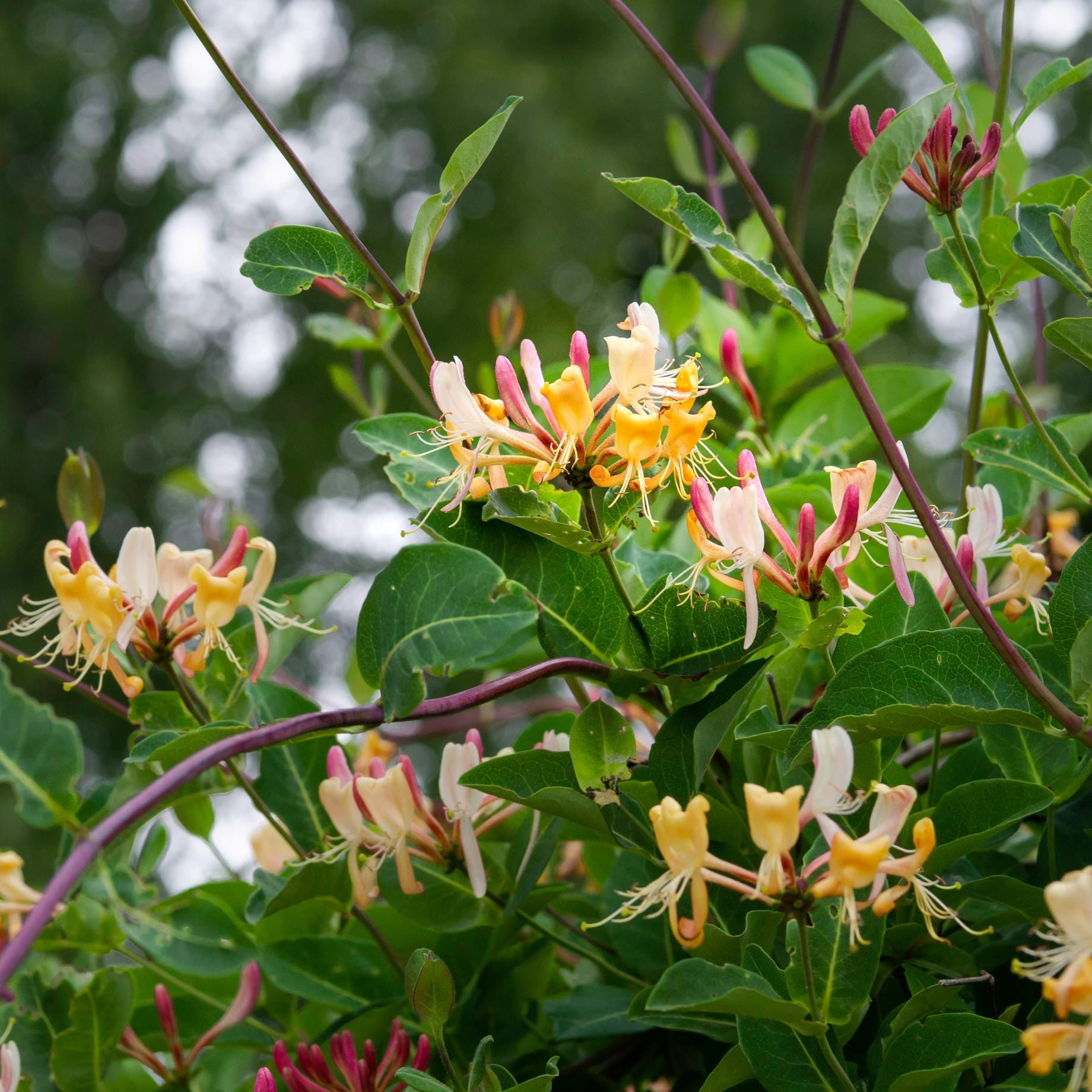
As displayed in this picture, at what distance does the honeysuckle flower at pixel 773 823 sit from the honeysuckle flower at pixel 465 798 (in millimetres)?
156

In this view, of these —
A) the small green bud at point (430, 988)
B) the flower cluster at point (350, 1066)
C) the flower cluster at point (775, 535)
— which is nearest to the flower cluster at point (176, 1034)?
the flower cluster at point (350, 1066)

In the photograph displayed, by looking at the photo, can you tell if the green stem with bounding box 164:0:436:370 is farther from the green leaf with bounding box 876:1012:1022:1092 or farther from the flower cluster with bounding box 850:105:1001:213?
the green leaf with bounding box 876:1012:1022:1092

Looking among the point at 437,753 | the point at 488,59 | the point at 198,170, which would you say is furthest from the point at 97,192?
the point at 437,753

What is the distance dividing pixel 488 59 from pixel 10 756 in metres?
4.73

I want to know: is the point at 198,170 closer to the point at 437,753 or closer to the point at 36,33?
the point at 36,33

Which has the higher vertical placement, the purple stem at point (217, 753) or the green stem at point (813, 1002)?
the purple stem at point (217, 753)

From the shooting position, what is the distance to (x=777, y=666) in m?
0.47

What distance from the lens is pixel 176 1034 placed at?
0.57 m

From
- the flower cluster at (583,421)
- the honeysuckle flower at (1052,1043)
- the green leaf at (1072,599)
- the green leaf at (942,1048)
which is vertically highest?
the flower cluster at (583,421)

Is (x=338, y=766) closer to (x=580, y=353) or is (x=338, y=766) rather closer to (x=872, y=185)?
(x=580, y=353)

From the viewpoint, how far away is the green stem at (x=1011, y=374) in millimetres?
437

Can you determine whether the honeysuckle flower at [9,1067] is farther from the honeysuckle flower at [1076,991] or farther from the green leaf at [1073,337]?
the green leaf at [1073,337]

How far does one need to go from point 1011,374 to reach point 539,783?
0.81 ft

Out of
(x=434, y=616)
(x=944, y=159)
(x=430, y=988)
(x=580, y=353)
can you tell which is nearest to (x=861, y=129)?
(x=944, y=159)
